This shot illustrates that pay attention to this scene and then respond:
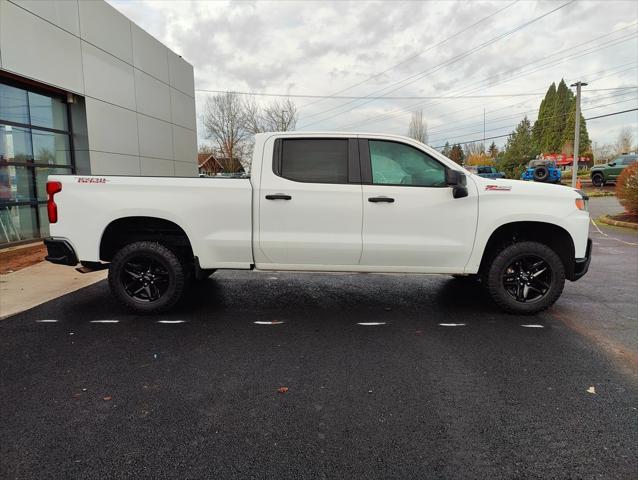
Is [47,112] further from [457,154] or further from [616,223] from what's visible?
[457,154]

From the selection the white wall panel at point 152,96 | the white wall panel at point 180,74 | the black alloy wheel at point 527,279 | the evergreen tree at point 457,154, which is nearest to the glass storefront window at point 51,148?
the white wall panel at point 152,96

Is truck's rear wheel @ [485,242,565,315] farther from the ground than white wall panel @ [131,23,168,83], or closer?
closer

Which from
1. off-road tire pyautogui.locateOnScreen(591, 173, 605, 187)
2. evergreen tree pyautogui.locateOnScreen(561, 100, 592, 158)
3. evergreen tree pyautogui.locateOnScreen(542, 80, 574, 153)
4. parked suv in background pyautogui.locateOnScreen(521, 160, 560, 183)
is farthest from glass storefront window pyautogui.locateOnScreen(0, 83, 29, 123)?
evergreen tree pyautogui.locateOnScreen(542, 80, 574, 153)

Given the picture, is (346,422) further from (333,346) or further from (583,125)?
(583,125)

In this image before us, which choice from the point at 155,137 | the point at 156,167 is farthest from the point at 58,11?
the point at 156,167

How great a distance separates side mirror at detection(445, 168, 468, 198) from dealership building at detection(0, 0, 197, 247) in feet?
29.0

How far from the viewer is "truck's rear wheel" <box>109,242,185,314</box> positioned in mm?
4938

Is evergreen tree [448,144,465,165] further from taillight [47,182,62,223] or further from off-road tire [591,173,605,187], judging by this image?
taillight [47,182,62,223]

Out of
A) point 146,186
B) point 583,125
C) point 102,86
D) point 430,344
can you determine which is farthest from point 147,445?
point 583,125

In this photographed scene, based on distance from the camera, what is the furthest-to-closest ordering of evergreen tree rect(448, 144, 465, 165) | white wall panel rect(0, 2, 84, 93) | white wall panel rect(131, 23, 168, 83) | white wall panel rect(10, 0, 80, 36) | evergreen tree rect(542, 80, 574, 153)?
evergreen tree rect(448, 144, 465, 165)
evergreen tree rect(542, 80, 574, 153)
white wall panel rect(131, 23, 168, 83)
white wall panel rect(10, 0, 80, 36)
white wall panel rect(0, 2, 84, 93)

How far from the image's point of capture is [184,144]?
17.3 meters

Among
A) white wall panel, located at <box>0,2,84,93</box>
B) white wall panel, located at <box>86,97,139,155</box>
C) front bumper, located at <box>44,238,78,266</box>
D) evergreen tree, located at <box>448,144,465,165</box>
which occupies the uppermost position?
evergreen tree, located at <box>448,144,465,165</box>

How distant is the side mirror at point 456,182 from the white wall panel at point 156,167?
11.0m

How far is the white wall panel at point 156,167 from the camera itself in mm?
14070
